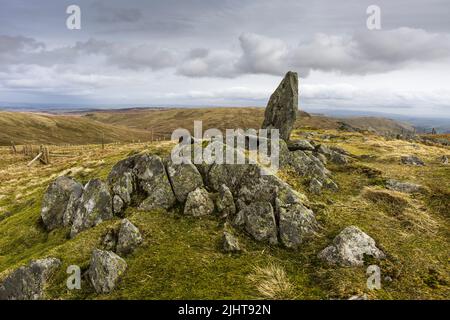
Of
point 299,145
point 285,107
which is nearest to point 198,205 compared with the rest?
point 299,145

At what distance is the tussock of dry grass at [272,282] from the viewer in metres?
11.6

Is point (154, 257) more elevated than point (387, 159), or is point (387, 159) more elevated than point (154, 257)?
point (387, 159)

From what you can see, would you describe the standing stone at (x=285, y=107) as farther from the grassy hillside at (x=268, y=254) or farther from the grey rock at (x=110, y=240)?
the grey rock at (x=110, y=240)

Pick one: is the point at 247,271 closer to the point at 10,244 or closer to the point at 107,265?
the point at 107,265

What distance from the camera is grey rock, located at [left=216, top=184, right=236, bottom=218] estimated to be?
1770 cm

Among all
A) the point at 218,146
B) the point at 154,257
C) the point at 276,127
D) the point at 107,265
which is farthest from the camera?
the point at 276,127

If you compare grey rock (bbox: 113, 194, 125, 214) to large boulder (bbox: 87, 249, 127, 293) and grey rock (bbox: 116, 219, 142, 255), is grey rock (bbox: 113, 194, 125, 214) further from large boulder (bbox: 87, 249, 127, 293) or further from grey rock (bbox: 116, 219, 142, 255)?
large boulder (bbox: 87, 249, 127, 293)

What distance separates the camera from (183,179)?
19.1 metres

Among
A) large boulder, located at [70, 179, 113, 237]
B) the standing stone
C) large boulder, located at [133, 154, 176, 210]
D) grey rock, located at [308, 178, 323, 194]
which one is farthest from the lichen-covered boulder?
the standing stone

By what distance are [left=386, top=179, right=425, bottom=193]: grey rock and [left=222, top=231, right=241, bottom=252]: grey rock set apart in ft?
48.2

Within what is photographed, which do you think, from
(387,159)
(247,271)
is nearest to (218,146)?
(247,271)

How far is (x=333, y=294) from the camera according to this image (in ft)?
38.1

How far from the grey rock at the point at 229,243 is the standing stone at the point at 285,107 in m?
18.7
